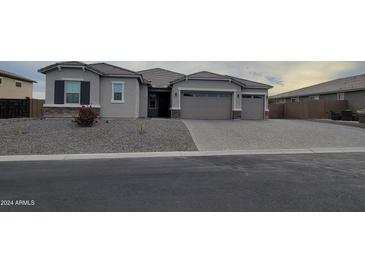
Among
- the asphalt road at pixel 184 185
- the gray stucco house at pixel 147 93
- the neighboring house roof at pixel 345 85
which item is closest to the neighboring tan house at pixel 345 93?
the neighboring house roof at pixel 345 85

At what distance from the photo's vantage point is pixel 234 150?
13.0m

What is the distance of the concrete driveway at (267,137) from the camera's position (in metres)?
14.0

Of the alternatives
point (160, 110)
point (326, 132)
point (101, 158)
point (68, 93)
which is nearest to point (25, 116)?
point (68, 93)

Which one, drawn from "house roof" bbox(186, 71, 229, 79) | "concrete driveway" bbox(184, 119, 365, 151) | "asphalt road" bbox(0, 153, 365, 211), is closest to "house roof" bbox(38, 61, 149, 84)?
"house roof" bbox(186, 71, 229, 79)

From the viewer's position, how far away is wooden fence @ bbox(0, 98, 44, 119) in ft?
73.5

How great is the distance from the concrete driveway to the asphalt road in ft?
13.5

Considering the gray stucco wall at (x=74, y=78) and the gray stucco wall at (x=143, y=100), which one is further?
the gray stucco wall at (x=143, y=100)

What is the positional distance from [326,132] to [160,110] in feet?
48.0

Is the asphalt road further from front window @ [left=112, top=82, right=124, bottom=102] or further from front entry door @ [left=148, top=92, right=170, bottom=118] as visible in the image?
front entry door @ [left=148, top=92, right=170, bottom=118]

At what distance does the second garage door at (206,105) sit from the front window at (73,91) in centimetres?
846

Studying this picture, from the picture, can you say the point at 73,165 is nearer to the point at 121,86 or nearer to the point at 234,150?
the point at 234,150

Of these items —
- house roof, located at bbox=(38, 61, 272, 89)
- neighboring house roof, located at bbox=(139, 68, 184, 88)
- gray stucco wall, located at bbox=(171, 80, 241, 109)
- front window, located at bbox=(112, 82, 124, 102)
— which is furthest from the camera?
neighboring house roof, located at bbox=(139, 68, 184, 88)

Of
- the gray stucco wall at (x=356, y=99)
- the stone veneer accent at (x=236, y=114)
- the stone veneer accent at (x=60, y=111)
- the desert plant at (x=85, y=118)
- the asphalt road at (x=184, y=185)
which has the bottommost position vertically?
the asphalt road at (x=184, y=185)

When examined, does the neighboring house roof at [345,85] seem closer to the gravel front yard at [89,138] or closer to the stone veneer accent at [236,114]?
the stone veneer accent at [236,114]
